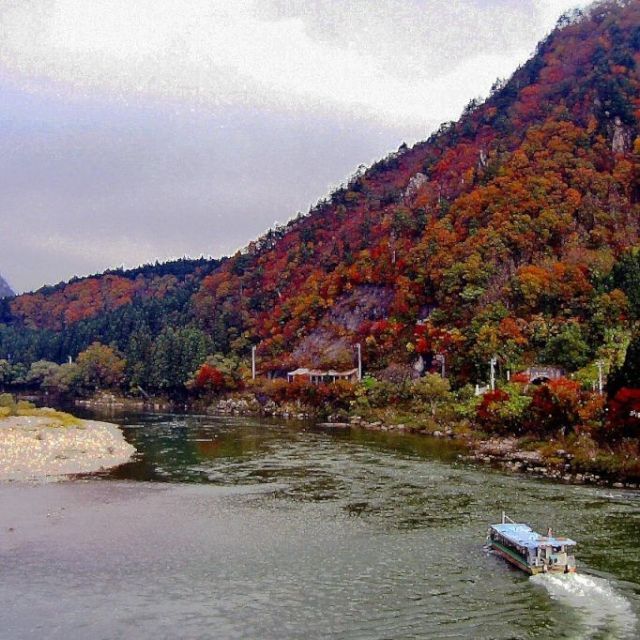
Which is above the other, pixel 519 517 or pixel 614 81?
pixel 614 81

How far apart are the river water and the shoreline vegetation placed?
108 inches

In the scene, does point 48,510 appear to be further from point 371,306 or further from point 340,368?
point 371,306

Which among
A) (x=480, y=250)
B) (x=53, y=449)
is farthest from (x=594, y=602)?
(x=480, y=250)

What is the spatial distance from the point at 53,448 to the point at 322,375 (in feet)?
151

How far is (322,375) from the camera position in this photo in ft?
300

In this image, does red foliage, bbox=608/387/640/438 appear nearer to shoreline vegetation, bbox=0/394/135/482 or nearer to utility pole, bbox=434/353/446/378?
shoreline vegetation, bbox=0/394/135/482

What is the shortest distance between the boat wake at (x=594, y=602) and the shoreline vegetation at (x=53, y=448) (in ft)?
94.4

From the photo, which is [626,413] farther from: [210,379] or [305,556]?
[210,379]

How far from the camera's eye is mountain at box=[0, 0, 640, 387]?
76500 millimetres

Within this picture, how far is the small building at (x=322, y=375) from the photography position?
89.4 meters

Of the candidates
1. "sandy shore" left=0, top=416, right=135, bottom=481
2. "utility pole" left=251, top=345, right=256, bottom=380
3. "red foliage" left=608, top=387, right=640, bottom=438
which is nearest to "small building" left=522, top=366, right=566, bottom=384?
"red foliage" left=608, top=387, right=640, bottom=438

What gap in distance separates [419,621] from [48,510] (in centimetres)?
2006

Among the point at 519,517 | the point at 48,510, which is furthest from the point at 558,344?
the point at 48,510

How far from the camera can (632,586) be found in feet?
75.5
